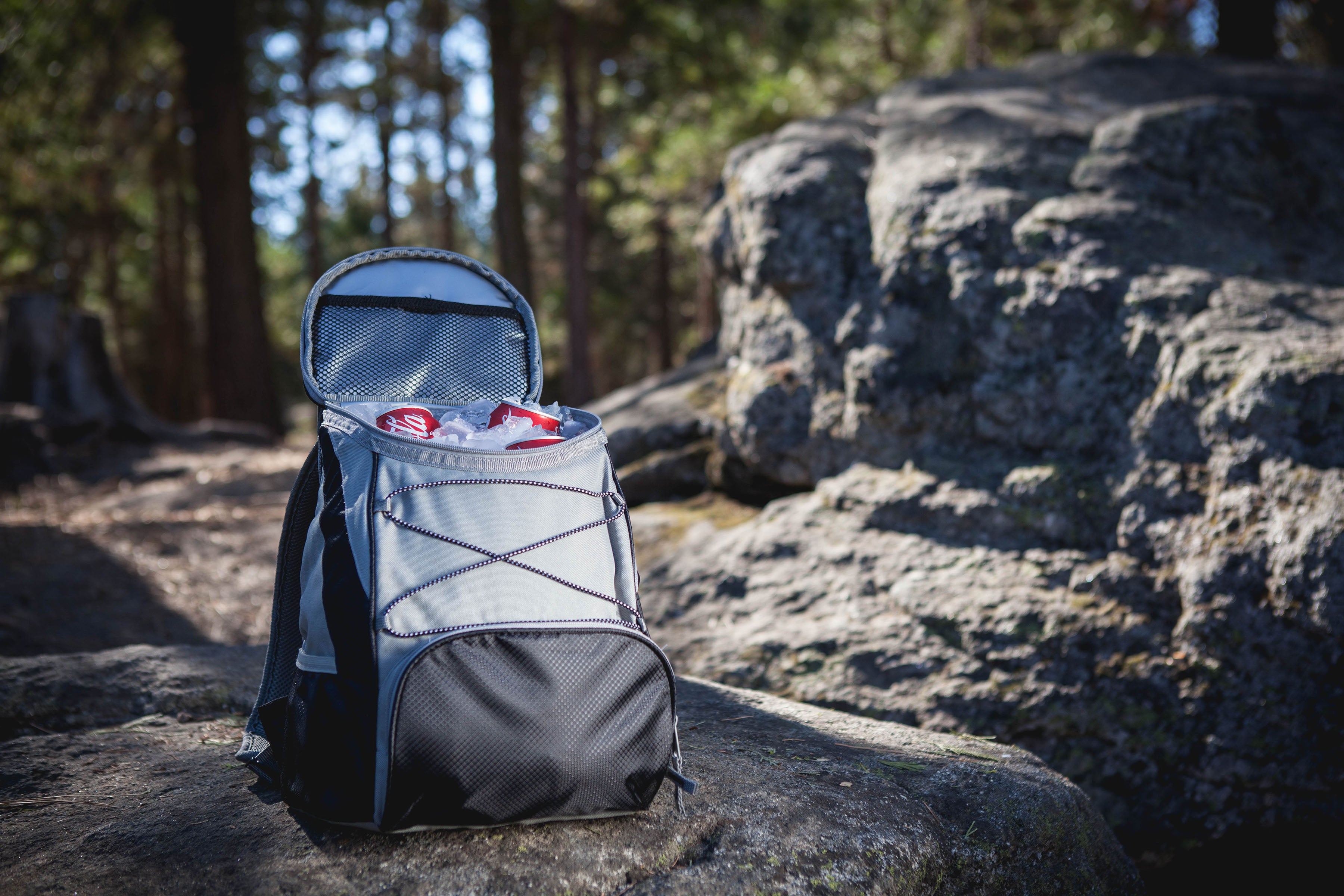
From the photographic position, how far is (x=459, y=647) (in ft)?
5.54

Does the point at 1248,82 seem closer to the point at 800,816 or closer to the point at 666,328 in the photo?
the point at 800,816

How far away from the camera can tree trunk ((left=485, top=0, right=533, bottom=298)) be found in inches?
470

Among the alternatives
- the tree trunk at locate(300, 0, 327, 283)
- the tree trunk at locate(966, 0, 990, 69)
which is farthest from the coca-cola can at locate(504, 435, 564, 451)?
the tree trunk at locate(300, 0, 327, 283)

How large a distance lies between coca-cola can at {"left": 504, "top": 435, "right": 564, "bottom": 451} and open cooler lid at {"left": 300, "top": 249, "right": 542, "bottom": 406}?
473mm

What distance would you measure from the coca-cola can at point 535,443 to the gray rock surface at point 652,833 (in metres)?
0.82

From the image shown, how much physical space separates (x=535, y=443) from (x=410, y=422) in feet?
0.98

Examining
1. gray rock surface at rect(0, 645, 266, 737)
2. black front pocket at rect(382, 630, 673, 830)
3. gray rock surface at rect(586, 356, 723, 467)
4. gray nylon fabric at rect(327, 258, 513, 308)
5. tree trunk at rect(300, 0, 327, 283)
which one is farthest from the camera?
tree trunk at rect(300, 0, 327, 283)

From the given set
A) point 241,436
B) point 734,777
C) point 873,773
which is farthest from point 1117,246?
point 241,436

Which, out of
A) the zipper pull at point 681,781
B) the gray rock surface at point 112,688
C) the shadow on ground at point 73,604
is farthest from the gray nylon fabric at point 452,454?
the shadow on ground at point 73,604

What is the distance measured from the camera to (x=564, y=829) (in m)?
1.79

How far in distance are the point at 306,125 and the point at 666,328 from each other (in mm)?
9476

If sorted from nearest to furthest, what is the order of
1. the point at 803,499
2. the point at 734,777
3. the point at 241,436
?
the point at 734,777 → the point at 803,499 → the point at 241,436

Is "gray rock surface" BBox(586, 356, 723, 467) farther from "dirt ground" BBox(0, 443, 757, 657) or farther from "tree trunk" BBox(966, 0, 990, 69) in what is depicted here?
"tree trunk" BBox(966, 0, 990, 69)

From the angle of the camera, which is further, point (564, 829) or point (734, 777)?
point (734, 777)
